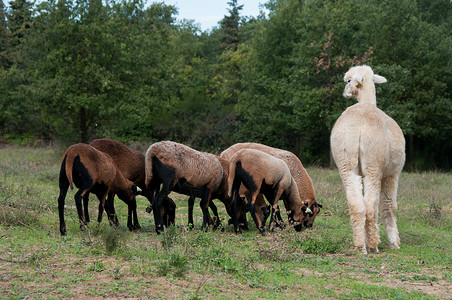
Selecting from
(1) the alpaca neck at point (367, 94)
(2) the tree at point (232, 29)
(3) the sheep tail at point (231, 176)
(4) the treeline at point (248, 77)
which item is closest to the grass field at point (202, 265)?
(3) the sheep tail at point (231, 176)

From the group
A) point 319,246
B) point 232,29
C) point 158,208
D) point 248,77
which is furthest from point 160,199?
point 232,29

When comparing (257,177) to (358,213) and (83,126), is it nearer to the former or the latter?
(358,213)

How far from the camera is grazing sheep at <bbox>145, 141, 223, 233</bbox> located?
364 inches

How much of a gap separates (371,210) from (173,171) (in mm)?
3659

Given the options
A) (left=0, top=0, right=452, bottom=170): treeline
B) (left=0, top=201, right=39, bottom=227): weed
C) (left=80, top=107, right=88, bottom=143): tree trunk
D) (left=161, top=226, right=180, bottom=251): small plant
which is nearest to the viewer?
(left=161, top=226, right=180, bottom=251): small plant

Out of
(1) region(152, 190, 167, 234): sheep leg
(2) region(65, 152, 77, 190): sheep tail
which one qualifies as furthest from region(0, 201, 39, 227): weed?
(1) region(152, 190, 167, 234): sheep leg

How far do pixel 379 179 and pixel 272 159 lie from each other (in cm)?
267

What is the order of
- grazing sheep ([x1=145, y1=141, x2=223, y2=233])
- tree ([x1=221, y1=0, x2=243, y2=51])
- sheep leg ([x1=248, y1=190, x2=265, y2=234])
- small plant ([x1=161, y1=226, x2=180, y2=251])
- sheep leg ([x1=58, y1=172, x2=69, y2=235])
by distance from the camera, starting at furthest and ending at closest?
1. tree ([x1=221, y1=0, x2=243, y2=51])
2. sheep leg ([x1=248, y1=190, x2=265, y2=234])
3. grazing sheep ([x1=145, y1=141, x2=223, y2=233])
4. sheep leg ([x1=58, y1=172, x2=69, y2=235])
5. small plant ([x1=161, y1=226, x2=180, y2=251])

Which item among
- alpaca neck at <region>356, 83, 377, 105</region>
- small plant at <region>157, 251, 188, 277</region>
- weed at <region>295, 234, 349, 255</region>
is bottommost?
weed at <region>295, 234, 349, 255</region>

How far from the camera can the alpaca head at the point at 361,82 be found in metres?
9.11

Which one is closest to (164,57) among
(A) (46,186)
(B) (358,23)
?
(B) (358,23)

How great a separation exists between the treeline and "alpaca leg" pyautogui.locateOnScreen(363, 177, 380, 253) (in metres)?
17.9

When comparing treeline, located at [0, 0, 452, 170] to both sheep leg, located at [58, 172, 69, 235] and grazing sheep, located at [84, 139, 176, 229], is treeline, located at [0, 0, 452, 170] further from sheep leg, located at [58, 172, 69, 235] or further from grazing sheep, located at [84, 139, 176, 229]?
sheep leg, located at [58, 172, 69, 235]

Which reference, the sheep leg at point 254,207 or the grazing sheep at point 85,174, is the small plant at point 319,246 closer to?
the sheep leg at point 254,207
